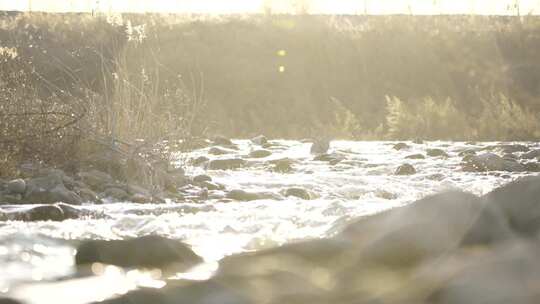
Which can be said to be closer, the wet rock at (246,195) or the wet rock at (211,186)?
the wet rock at (246,195)

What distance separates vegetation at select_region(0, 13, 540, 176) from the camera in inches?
561

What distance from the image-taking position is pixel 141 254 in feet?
9.27

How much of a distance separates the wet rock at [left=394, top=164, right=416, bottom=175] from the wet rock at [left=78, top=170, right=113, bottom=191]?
3.01 metres

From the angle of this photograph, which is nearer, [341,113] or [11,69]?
[11,69]

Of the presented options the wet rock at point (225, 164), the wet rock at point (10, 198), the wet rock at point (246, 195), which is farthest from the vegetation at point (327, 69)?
the wet rock at point (10, 198)

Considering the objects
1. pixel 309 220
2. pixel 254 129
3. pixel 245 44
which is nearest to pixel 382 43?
pixel 245 44

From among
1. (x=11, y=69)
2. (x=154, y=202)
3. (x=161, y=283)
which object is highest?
(x=11, y=69)

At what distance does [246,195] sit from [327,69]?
13383 mm

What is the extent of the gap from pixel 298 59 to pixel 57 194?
14.4 metres

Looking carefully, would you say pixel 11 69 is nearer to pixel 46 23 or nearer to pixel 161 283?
pixel 161 283

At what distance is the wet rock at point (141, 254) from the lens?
2.80 m

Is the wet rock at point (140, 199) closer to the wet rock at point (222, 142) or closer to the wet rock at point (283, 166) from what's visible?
the wet rock at point (283, 166)

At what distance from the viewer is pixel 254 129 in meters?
15.6

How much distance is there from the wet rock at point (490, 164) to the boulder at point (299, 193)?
8.81ft
